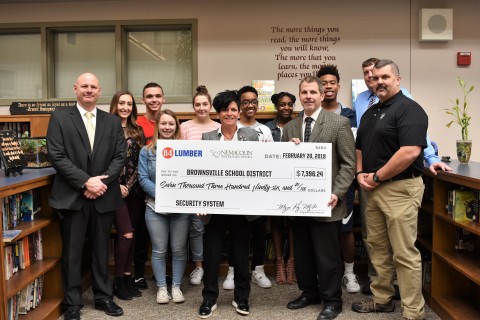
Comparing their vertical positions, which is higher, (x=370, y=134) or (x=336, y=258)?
(x=370, y=134)

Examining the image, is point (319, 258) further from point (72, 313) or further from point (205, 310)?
point (72, 313)

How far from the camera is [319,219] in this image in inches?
105

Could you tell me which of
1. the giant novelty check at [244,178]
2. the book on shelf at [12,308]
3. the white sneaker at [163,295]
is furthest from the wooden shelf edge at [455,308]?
the book on shelf at [12,308]

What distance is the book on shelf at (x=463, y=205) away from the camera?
2604 mm

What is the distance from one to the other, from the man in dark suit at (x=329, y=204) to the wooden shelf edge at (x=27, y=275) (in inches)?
65.5

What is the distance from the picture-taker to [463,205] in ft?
8.59

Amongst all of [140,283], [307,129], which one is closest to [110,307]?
[140,283]

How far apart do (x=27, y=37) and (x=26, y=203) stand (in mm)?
2839

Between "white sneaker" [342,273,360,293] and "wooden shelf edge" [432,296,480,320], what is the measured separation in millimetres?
570

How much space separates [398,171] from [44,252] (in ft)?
7.89

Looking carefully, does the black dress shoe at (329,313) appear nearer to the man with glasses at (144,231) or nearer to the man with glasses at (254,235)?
the man with glasses at (254,235)

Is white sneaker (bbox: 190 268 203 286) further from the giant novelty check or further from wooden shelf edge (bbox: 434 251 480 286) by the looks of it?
wooden shelf edge (bbox: 434 251 480 286)

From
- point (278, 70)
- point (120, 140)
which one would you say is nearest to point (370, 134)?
point (120, 140)

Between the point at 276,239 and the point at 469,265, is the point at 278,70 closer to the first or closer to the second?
the point at 276,239
